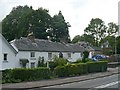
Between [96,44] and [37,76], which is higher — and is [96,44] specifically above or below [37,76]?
above

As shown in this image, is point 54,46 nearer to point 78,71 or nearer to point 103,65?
point 103,65

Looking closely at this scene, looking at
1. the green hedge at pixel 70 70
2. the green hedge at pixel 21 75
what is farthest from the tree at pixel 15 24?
the green hedge at pixel 21 75

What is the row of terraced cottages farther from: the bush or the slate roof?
the bush

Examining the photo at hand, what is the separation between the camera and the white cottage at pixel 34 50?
171 feet

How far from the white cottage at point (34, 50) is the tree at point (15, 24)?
2290cm

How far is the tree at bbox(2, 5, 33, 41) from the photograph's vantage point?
83.3m

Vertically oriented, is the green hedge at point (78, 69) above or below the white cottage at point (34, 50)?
below

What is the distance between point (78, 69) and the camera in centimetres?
3912

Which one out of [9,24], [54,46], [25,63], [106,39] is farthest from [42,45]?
[106,39]

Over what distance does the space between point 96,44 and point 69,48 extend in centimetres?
5276

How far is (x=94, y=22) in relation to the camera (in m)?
113

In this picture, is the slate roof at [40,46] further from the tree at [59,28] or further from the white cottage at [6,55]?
the tree at [59,28]

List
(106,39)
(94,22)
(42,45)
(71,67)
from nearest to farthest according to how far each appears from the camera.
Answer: (71,67) → (42,45) → (106,39) → (94,22)

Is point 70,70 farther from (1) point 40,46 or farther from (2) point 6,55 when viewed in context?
(1) point 40,46
